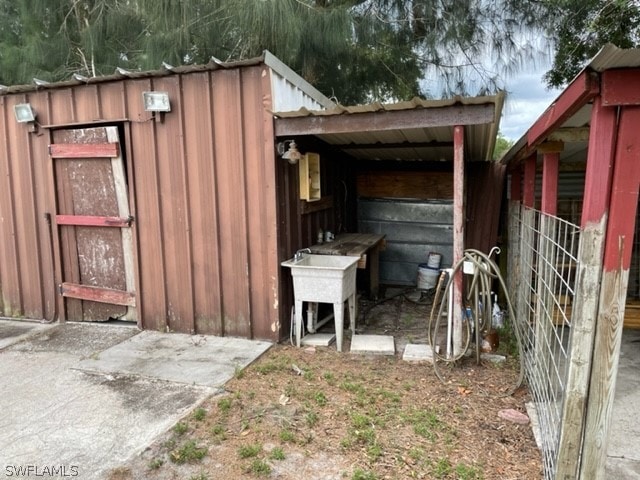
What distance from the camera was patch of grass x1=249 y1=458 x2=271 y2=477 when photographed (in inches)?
90.0

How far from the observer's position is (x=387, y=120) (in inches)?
145

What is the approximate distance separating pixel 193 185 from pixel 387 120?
1.95m

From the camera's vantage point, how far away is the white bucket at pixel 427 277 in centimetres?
652

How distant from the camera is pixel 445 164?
6582mm

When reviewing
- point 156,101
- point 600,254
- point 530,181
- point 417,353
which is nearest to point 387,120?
point 530,181

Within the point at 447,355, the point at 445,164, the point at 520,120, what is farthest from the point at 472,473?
the point at 520,120

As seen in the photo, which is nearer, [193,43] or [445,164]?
[193,43]

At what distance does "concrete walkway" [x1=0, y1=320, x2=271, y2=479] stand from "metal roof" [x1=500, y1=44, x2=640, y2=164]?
2784mm

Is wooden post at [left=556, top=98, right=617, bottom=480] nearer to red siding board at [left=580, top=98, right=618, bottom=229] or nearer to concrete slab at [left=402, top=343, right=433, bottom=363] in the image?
red siding board at [left=580, top=98, right=618, bottom=229]

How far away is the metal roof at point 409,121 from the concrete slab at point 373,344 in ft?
6.24

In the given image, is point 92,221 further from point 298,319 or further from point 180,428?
A: point 180,428

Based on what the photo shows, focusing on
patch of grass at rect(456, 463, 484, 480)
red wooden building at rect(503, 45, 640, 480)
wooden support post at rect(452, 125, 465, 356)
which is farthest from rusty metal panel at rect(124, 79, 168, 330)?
red wooden building at rect(503, 45, 640, 480)

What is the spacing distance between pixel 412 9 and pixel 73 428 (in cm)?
634

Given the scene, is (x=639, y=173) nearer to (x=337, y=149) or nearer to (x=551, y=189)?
(x=551, y=189)
